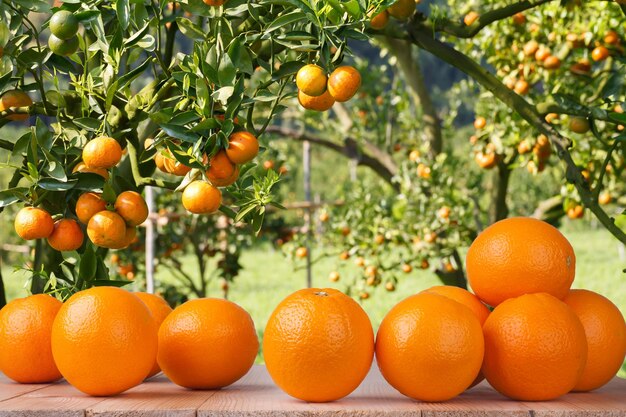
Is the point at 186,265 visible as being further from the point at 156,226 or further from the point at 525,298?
the point at 525,298

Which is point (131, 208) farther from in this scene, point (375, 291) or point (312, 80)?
point (375, 291)

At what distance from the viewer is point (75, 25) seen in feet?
3.61

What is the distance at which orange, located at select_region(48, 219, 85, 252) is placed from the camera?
118 centimetres

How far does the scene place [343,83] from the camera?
107 centimetres

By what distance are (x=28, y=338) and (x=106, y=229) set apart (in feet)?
0.70

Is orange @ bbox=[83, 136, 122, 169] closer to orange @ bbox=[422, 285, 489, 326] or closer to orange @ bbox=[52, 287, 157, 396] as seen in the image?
orange @ bbox=[52, 287, 157, 396]

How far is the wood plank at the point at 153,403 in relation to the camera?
0.93 meters

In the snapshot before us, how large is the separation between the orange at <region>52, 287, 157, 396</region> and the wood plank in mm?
30

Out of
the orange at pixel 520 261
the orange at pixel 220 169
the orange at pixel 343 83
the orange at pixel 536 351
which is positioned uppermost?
the orange at pixel 343 83

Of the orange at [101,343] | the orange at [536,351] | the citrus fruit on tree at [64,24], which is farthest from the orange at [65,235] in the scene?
the orange at [536,351]

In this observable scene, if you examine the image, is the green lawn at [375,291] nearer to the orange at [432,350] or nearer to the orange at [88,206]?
the orange at [432,350]

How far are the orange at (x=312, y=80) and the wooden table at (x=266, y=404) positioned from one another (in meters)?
0.40

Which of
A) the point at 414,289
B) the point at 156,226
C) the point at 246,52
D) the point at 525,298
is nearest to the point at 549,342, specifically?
the point at 525,298

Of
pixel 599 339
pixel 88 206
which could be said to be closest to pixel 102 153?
pixel 88 206
